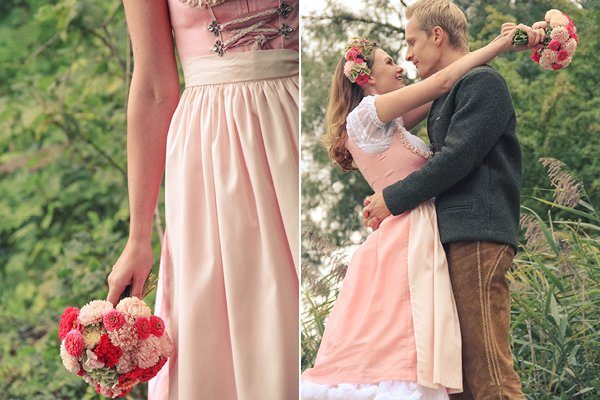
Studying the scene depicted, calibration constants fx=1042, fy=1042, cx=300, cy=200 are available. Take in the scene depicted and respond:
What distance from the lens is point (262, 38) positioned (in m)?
1.67

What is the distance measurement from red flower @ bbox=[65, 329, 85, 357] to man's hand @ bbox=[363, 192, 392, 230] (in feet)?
1.88

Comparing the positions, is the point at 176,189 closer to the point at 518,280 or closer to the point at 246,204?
the point at 246,204

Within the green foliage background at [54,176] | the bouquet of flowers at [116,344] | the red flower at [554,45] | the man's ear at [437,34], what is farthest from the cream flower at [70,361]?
the green foliage background at [54,176]

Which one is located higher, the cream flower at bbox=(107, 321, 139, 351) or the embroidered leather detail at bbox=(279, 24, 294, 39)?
the embroidered leather detail at bbox=(279, 24, 294, 39)

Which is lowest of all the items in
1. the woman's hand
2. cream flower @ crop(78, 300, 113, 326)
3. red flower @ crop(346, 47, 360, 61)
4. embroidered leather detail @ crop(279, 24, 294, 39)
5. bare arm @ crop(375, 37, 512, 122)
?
cream flower @ crop(78, 300, 113, 326)

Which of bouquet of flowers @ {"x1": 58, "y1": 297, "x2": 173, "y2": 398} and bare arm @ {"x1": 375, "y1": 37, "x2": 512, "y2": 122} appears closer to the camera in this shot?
bare arm @ {"x1": 375, "y1": 37, "x2": 512, "y2": 122}

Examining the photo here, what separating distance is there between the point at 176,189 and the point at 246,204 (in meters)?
0.14

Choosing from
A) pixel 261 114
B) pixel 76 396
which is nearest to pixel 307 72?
pixel 261 114

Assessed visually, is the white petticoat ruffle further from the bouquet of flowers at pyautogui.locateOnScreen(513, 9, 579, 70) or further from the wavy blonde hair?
the bouquet of flowers at pyautogui.locateOnScreen(513, 9, 579, 70)

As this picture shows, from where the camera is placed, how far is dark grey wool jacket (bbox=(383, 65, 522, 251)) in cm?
131

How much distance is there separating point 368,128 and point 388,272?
0.66ft

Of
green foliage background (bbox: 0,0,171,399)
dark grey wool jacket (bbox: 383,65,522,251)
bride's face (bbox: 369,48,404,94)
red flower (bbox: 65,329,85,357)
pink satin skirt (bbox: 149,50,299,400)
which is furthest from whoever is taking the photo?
green foliage background (bbox: 0,0,171,399)

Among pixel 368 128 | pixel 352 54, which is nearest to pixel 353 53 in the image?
pixel 352 54

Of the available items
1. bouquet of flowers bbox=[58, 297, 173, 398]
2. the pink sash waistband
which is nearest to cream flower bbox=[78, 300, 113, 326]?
bouquet of flowers bbox=[58, 297, 173, 398]
